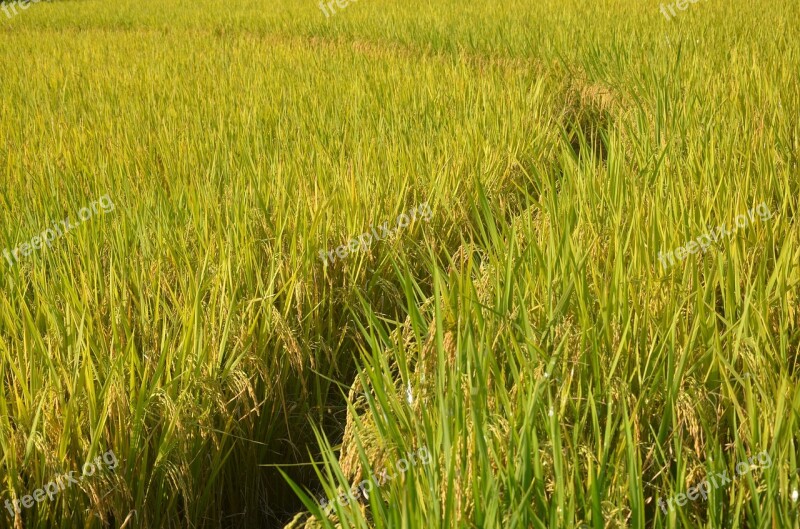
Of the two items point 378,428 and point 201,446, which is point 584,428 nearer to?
point 378,428

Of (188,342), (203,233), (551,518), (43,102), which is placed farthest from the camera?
(43,102)

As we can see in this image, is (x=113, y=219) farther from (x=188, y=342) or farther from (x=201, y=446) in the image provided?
(x=201, y=446)

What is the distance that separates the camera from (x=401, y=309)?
212 centimetres

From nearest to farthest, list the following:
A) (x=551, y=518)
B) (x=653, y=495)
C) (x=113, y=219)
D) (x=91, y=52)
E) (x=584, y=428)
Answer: (x=551, y=518), (x=653, y=495), (x=584, y=428), (x=113, y=219), (x=91, y=52)

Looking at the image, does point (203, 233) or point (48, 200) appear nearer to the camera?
point (203, 233)

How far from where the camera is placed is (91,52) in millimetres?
5555

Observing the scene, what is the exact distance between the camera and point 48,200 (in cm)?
232

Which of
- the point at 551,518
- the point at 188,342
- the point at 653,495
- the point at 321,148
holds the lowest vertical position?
the point at 653,495

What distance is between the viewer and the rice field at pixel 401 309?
1.12m

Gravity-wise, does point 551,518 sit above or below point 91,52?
below

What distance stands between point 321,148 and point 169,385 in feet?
4.56

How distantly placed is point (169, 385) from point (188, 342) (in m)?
0.12

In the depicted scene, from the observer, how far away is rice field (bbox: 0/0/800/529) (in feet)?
3.68

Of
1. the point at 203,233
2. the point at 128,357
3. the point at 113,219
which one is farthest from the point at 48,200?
the point at 128,357
